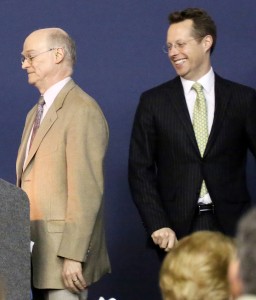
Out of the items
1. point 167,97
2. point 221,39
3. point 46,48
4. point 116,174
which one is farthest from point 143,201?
point 221,39

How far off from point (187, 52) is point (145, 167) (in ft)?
1.41

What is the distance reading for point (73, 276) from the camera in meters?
3.16

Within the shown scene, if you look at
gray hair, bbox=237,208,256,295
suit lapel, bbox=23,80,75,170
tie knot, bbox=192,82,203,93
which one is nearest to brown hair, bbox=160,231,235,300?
gray hair, bbox=237,208,256,295

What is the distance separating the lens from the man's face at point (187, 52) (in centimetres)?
350

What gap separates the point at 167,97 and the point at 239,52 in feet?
3.73

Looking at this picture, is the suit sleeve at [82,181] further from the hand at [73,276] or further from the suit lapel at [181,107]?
the suit lapel at [181,107]

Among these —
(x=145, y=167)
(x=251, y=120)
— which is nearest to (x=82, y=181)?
(x=145, y=167)

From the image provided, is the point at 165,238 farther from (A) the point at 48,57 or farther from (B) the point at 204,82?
(A) the point at 48,57

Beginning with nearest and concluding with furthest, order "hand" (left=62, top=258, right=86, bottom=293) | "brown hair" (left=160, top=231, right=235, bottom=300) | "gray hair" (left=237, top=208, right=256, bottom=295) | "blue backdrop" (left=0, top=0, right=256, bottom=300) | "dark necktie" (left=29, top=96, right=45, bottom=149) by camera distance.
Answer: "gray hair" (left=237, top=208, right=256, bottom=295) < "brown hair" (left=160, top=231, right=235, bottom=300) < "hand" (left=62, top=258, right=86, bottom=293) < "dark necktie" (left=29, top=96, right=45, bottom=149) < "blue backdrop" (left=0, top=0, right=256, bottom=300)

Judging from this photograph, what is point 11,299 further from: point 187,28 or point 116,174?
point 116,174

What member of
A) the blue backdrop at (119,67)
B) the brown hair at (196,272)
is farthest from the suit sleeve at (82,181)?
the brown hair at (196,272)

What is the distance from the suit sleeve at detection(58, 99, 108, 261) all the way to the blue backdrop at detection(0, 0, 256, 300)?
1237 mm

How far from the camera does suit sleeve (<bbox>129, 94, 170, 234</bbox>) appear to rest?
341cm

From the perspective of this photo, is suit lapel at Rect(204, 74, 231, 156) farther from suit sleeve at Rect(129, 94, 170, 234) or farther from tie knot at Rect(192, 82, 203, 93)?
suit sleeve at Rect(129, 94, 170, 234)
